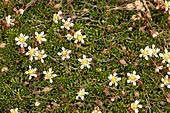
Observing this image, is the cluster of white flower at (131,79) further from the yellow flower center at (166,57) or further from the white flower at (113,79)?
the yellow flower center at (166,57)

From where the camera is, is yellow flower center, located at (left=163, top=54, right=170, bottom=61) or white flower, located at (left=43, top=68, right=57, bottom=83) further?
yellow flower center, located at (left=163, top=54, right=170, bottom=61)

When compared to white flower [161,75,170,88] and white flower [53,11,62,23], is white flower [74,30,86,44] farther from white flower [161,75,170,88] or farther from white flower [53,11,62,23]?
white flower [161,75,170,88]

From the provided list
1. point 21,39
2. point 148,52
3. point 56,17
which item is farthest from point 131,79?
point 21,39

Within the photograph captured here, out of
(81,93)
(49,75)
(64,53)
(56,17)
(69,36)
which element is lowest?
(81,93)

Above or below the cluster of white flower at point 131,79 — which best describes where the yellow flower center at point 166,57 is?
above

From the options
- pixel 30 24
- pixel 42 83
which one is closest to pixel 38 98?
pixel 42 83

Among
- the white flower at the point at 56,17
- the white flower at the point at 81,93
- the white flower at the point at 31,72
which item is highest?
the white flower at the point at 56,17

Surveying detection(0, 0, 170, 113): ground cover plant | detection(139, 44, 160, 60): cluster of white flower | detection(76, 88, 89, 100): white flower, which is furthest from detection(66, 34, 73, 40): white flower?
detection(139, 44, 160, 60): cluster of white flower

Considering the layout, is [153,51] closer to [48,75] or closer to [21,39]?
[48,75]

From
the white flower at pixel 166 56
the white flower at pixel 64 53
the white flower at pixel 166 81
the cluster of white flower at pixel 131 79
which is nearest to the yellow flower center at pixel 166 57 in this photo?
the white flower at pixel 166 56
